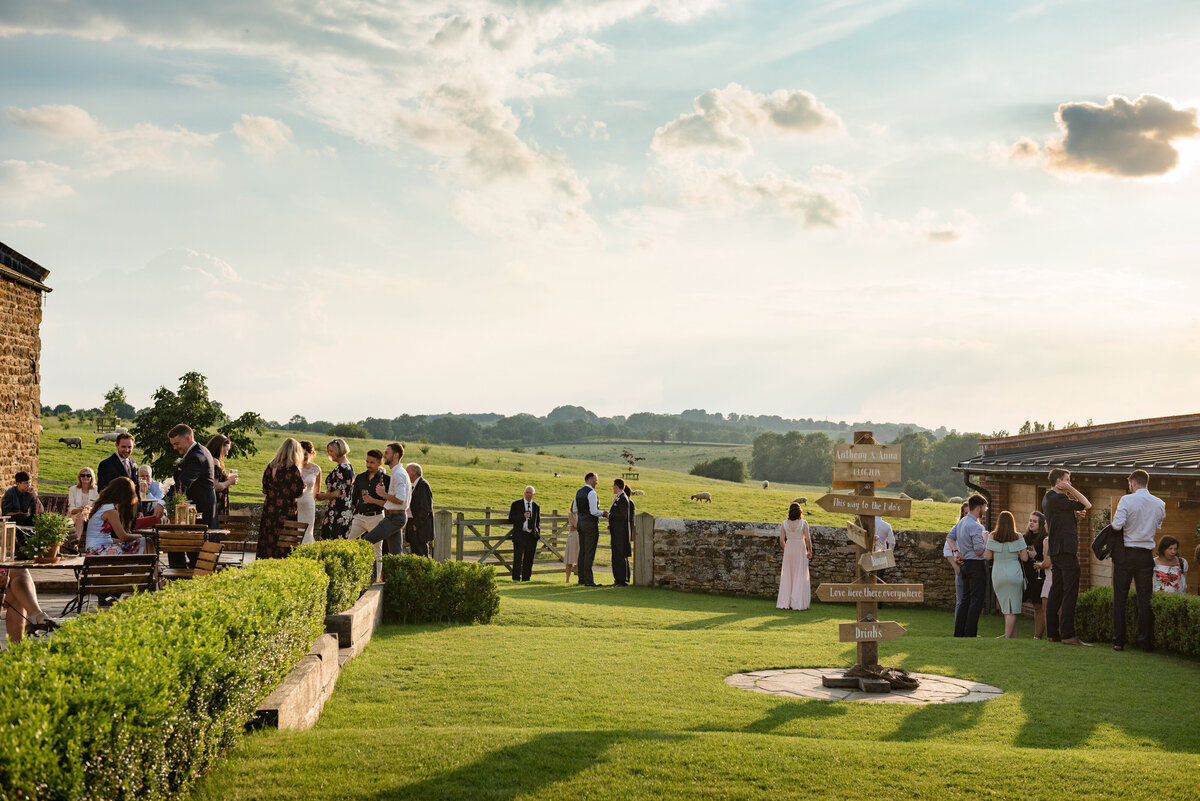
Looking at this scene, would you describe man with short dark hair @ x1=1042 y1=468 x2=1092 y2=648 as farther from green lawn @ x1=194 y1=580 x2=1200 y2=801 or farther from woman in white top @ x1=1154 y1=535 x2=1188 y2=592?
woman in white top @ x1=1154 y1=535 x2=1188 y2=592

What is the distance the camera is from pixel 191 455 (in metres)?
12.2

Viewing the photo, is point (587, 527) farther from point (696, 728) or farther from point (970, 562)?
point (696, 728)

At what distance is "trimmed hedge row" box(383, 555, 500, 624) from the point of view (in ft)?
41.7

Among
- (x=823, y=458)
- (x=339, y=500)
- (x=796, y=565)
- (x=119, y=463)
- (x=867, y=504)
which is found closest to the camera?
(x=867, y=504)

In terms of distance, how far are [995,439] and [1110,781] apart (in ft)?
62.7

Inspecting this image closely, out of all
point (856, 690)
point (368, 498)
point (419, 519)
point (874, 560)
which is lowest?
point (856, 690)

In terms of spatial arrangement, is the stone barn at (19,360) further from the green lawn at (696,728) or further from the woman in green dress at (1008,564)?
the woman in green dress at (1008,564)

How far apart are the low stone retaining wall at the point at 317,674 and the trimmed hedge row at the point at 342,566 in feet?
0.52

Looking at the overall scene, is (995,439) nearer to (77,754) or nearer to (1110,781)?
(1110,781)

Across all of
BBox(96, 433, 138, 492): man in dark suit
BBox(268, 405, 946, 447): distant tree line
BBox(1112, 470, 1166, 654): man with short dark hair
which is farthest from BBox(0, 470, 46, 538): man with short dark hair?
BBox(268, 405, 946, 447): distant tree line

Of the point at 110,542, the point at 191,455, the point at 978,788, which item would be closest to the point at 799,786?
the point at 978,788

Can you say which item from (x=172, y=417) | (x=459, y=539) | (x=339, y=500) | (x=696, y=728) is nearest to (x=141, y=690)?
(x=696, y=728)

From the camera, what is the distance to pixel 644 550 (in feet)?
66.0

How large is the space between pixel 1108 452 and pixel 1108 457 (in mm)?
1185
